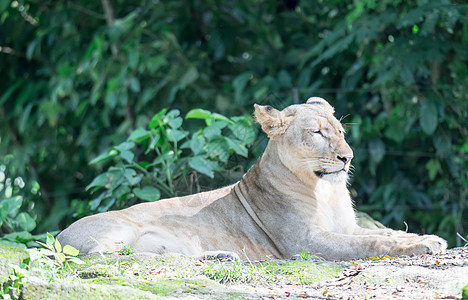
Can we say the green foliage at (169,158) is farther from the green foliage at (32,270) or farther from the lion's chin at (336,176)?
the green foliage at (32,270)

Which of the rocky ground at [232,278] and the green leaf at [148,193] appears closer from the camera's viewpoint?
the rocky ground at [232,278]

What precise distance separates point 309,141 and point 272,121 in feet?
1.03

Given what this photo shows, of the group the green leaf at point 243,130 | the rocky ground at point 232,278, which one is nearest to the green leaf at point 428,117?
the green leaf at point 243,130

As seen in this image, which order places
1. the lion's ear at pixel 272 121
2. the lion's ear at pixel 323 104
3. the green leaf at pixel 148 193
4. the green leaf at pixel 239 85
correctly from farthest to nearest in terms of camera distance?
the green leaf at pixel 239 85 → the green leaf at pixel 148 193 → the lion's ear at pixel 323 104 → the lion's ear at pixel 272 121

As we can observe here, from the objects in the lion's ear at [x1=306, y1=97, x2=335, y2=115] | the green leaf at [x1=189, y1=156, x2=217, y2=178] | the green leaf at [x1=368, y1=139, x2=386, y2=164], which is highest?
the lion's ear at [x1=306, y1=97, x2=335, y2=115]

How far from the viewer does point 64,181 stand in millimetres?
10789

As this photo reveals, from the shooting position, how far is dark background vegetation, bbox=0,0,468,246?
8.02m

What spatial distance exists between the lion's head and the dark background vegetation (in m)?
1.49

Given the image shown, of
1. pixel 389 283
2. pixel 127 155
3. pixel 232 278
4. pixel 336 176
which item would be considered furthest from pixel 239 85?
pixel 389 283

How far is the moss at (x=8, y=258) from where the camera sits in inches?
108

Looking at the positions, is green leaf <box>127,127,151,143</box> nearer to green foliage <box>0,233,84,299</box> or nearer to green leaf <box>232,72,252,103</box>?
green foliage <box>0,233,84,299</box>

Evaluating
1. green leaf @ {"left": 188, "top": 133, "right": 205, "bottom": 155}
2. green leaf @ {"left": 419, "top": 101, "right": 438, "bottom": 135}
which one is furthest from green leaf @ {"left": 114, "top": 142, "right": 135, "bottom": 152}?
green leaf @ {"left": 419, "top": 101, "right": 438, "bottom": 135}

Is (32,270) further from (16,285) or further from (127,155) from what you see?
(127,155)

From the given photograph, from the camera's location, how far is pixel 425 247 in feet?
13.3
